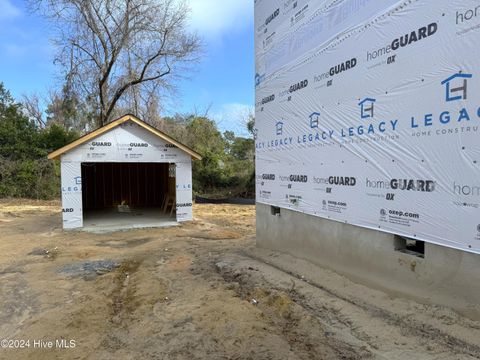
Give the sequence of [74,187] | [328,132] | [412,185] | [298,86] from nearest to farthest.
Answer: [412,185] < [328,132] < [298,86] < [74,187]

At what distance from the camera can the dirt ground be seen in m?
3.76

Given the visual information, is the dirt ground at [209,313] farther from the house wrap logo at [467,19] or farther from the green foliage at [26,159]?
the green foliage at [26,159]

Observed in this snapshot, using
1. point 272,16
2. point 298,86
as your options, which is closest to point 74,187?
point 272,16

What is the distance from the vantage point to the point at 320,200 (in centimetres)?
632

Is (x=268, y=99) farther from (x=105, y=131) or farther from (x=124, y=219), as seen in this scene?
(x=124, y=219)

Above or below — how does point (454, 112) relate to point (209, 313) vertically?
above

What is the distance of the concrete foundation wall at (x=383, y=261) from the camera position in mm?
3914

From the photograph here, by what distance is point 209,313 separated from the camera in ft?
15.9

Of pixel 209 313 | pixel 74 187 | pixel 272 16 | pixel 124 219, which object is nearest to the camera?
pixel 209 313

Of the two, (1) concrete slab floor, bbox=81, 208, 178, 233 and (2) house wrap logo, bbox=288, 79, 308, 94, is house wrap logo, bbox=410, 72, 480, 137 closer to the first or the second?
(2) house wrap logo, bbox=288, 79, 308, 94

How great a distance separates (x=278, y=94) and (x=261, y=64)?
4.15 feet

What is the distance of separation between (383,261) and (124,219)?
12.3 m

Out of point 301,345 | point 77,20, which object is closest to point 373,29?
point 301,345

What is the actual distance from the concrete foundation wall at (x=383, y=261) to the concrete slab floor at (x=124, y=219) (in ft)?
24.2
